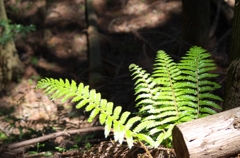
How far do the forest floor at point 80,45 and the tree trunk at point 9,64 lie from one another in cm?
18

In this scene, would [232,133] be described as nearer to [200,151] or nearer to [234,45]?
[200,151]

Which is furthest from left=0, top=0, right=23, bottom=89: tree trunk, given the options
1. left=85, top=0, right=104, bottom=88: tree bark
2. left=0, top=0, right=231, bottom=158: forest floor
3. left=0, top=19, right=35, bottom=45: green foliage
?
left=85, top=0, right=104, bottom=88: tree bark

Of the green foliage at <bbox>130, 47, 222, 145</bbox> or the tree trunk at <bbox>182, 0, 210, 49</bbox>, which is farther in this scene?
the tree trunk at <bbox>182, 0, 210, 49</bbox>

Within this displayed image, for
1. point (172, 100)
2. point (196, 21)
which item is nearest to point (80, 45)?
point (196, 21)

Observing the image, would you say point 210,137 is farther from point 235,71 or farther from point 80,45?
point 80,45

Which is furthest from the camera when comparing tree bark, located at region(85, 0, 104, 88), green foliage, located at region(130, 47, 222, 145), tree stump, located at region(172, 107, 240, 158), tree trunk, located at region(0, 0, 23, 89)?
tree trunk, located at region(0, 0, 23, 89)

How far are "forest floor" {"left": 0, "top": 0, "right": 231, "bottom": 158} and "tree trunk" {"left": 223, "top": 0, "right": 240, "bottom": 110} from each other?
216 centimetres

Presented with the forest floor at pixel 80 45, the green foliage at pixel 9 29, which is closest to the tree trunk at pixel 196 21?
the forest floor at pixel 80 45

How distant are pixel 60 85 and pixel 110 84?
9.06 ft

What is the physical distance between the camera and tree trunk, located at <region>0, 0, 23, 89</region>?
653 centimetres

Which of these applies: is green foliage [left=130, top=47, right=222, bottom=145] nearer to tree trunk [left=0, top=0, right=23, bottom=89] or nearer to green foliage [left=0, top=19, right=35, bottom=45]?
green foliage [left=0, top=19, right=35, bottom=45]

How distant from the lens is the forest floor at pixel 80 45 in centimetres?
573

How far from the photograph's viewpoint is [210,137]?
74.3 inches

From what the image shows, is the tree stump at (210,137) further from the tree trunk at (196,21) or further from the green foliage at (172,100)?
the tree trunk at (196,21)
